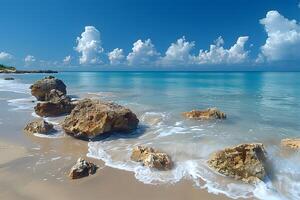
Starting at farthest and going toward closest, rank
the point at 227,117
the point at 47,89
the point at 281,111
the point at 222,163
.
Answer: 1. the point at 47,89
2. the point at 281,111
3. the point at 227,117
4. the point at 222,163

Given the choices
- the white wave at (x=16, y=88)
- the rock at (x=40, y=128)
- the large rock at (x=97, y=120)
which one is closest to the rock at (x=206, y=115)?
the large rock at (x=97, y=120)

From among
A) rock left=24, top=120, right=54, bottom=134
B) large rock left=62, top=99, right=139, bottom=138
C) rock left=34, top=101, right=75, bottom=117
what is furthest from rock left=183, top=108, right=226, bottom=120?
rock left=34, top=101, right=75, bottom=117

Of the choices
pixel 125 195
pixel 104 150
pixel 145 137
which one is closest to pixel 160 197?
pixel 125 195

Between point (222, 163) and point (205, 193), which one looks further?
point (222, 163)

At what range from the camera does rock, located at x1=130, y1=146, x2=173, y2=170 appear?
27.9 ft

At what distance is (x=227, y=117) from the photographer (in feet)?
53.2

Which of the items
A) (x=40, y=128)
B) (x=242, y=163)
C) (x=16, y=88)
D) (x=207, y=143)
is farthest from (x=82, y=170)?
(x=16, y=88)

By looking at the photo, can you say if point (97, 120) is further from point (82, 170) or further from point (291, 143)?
point (291, 143)

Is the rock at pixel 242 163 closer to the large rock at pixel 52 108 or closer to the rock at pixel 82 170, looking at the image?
the rock at pixel 82 170

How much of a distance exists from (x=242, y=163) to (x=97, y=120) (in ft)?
20.2

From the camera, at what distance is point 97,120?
1187 centimetres

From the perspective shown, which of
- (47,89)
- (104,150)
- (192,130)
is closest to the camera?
(104,150)

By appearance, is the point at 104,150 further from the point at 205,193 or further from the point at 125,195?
the point at 205,193

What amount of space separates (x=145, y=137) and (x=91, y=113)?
247cm
